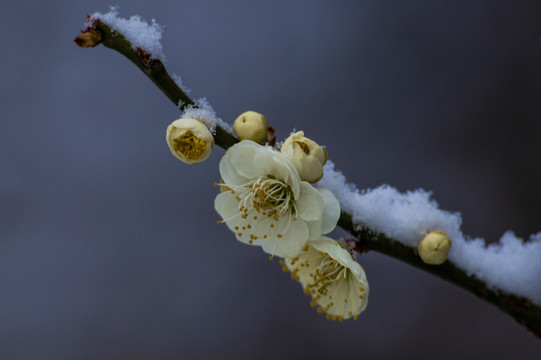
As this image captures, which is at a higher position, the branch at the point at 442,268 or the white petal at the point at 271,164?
the branch at the point at 442,268

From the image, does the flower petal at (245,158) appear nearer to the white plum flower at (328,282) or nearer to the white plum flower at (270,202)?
the white plum flower at (270,202)

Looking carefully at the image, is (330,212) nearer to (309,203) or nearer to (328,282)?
(309,203)

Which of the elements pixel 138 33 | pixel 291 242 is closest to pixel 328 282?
pixel 291 242

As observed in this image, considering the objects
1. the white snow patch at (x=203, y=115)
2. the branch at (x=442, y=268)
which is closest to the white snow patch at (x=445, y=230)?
the branch at (x=442, y=268)

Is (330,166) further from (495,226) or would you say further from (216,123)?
(495,226)

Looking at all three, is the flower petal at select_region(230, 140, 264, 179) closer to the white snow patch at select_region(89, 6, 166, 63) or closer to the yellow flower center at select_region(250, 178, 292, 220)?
the yellow flower center at select_region(250, 178, 292, 220)

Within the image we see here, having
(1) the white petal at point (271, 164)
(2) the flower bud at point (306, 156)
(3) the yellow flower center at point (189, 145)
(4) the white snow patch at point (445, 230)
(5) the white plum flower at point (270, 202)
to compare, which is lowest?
(3) the yellow flower center at point (189, 145)

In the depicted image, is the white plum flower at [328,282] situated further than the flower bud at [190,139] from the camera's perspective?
Yes

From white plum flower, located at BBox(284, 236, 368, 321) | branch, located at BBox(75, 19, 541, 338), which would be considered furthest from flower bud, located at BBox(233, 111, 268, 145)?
white plum flower, located at BBox(284, 236, 368, 321)

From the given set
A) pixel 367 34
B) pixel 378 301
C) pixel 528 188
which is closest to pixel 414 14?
pixel 367 34
